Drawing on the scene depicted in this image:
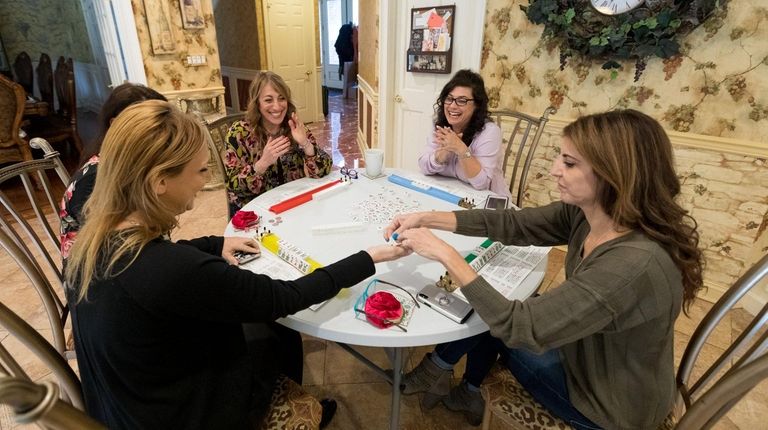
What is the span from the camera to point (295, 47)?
5945mm

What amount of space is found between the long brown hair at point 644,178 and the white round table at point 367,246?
329mm

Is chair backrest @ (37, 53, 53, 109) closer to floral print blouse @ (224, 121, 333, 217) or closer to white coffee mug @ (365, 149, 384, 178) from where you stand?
floral print blouse @ (224, 121, 333, 217)

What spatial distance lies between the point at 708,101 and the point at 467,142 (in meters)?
1.33

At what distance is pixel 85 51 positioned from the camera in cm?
629

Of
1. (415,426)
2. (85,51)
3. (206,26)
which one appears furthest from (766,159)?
(85,51)

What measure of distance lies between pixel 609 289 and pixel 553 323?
133 millimetres

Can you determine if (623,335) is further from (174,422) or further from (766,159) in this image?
(766,159)

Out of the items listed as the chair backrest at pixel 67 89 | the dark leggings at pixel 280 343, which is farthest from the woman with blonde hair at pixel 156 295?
the chair backrest at pixel 67 89

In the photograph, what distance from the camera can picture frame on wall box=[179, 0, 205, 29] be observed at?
3279 millimetres

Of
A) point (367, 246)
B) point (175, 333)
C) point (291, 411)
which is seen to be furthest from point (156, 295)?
point (367, 246)

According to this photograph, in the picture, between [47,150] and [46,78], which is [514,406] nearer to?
[47,150]

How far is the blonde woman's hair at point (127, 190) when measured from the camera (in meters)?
0.79

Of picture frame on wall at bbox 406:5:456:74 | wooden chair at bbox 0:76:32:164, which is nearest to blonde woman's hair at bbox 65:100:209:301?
picture frame on wall at bbox 406:5:456:74

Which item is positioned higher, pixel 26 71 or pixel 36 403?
pixel 26 71
